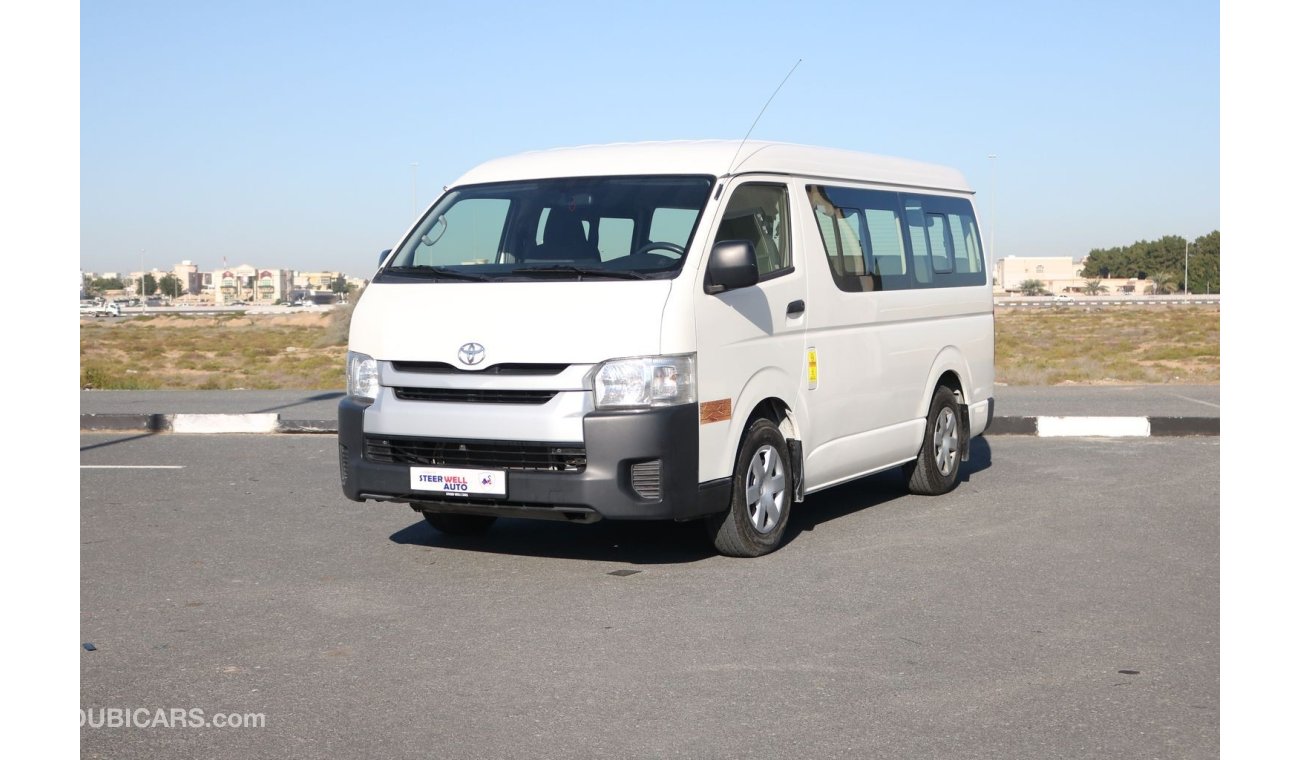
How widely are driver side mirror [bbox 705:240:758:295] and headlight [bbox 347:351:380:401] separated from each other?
1828 mm

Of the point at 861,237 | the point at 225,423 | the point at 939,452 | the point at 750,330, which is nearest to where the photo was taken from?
the point at 750,330

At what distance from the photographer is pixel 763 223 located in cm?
780

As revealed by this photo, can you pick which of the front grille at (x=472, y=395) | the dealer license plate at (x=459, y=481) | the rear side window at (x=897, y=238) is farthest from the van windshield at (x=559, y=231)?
the rear side window at (x=897, y=238)

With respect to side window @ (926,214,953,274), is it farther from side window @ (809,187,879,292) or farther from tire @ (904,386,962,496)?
side window @ (809,187,879,292)

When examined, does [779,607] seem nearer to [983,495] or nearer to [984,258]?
[983,495]

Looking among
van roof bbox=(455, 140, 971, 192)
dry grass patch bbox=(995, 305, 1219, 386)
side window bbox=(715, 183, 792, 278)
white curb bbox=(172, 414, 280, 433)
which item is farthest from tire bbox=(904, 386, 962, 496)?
dry grass patch bbox=(995, 305, 1219, 386)

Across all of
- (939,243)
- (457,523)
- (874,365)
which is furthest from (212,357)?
(874,365)

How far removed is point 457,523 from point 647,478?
6.08ft

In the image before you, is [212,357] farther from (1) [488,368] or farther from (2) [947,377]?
(1) [488,368]

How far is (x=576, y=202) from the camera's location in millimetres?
7727

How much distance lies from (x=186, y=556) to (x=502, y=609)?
233 cm

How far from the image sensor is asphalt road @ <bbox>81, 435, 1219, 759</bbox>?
4457 mm
